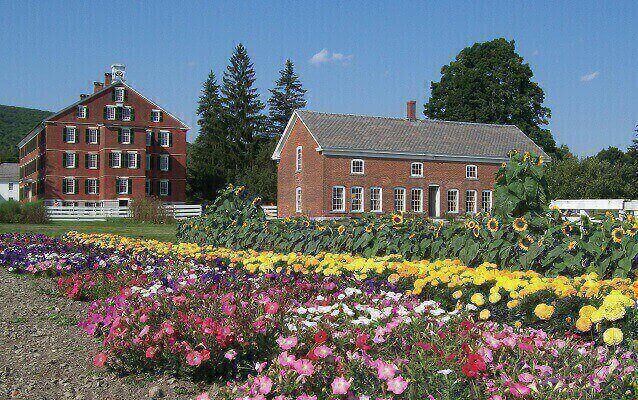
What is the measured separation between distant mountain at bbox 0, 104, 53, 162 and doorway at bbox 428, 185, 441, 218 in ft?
283

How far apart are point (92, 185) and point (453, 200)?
3100 centimetres

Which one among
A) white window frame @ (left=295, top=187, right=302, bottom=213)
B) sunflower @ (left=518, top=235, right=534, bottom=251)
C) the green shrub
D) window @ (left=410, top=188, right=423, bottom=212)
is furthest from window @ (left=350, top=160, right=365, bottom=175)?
sunflower @ (left=518, top=235, right=534, bottom=251)

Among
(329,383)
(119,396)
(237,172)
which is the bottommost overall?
(119,396)

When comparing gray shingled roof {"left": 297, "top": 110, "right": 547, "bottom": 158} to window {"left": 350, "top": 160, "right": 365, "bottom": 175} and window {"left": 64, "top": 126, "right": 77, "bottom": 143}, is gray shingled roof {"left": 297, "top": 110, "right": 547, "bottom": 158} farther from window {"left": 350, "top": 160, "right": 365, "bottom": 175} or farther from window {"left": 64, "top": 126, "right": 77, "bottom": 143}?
window {"left": 64, "top": 126, "right": 77, "bottom": 143}

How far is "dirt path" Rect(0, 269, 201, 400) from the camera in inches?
169

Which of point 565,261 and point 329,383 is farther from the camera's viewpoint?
point 565,261

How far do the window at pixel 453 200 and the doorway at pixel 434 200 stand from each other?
0.64 metres

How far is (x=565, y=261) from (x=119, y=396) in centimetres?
467

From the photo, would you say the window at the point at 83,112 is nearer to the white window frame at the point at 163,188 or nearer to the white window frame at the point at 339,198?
the white window frame at the point at 163,188

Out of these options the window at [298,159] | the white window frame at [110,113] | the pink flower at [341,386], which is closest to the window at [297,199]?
the window at [298,159]

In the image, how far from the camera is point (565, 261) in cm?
688

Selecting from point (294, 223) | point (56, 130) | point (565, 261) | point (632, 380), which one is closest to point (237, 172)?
point (56, 130)

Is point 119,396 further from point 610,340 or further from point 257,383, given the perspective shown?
point 610,340

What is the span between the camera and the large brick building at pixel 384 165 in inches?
1417
